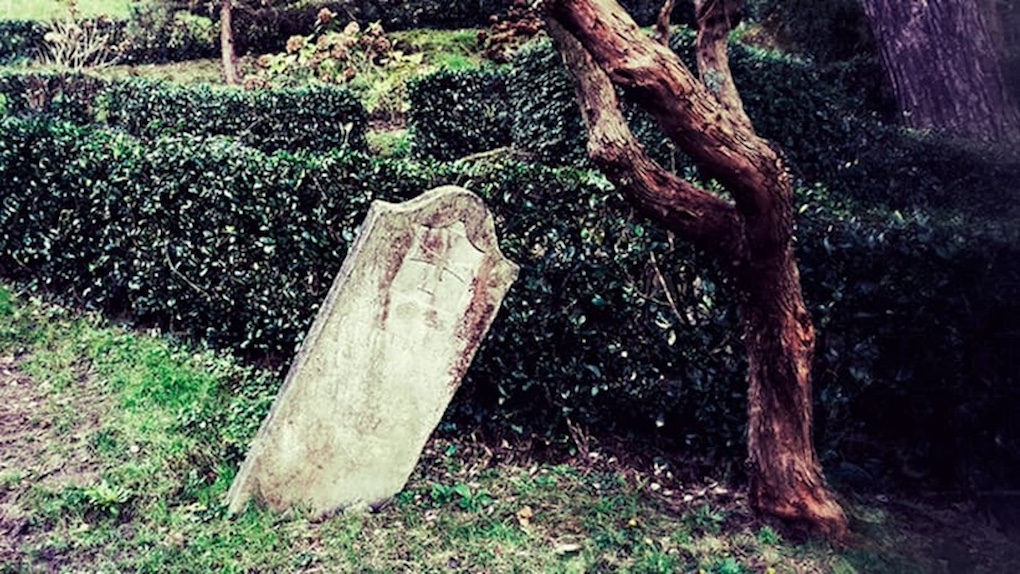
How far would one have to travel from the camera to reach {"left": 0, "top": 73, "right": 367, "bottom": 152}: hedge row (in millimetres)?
10750

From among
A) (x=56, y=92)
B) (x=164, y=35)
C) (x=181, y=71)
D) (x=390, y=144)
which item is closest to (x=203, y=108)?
(x=56, y=92)

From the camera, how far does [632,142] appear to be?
127 inches

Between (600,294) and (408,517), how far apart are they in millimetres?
1514

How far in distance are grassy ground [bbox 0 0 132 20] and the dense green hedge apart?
0.46m

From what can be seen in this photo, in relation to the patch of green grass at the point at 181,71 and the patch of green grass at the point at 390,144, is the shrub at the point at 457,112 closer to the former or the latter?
the patch of green grass at the point at 390,144

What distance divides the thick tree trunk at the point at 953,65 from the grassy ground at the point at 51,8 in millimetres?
16923

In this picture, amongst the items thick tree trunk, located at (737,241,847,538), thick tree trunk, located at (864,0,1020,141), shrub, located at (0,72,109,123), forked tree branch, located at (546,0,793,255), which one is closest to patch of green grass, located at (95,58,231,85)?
shrub, located at (0,72,109,123)

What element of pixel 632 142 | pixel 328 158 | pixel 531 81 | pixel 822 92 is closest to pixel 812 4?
pixel 822 92

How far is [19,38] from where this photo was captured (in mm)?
18109

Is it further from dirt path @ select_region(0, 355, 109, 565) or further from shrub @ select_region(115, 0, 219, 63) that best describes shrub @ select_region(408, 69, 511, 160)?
shrub @ select_region(115, 0, 219, 63)

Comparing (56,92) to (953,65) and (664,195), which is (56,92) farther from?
(953,65)

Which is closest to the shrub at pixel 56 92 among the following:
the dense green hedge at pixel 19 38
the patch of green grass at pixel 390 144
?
the patch of green grass at pixel 390 144

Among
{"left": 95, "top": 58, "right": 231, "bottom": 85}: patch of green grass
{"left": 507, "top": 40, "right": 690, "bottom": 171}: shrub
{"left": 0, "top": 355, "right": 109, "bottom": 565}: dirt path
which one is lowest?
{"left": 0, "top": 355, "right": 109, "bottom": 565}: dirt path

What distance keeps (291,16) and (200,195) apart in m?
14.4
